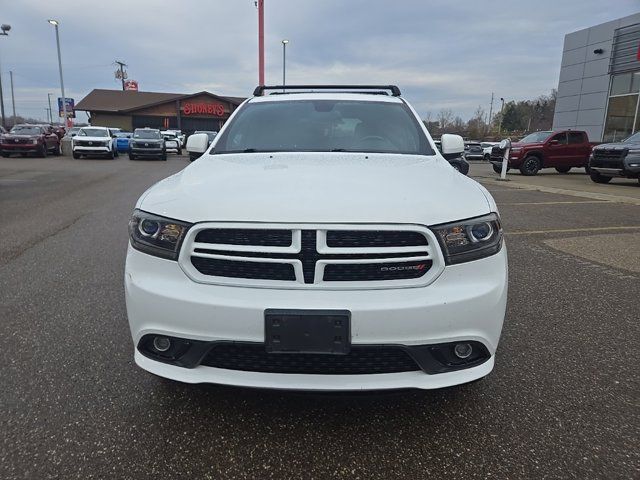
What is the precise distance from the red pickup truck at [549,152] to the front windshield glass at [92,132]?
19079mm

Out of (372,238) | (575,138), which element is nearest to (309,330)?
(372,238)

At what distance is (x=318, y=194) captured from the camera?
2.08 metres

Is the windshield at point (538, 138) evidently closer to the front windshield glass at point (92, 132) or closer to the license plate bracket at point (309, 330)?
the license plate bracket at point (309, 330)

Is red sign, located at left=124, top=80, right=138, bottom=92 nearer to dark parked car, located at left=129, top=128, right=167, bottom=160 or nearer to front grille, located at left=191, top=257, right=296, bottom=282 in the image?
dark parked car, located at left=129, top=128, right=167, bottom=160

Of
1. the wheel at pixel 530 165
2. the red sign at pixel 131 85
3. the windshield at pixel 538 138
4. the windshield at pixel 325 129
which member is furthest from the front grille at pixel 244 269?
the red sign at pixel 131 85

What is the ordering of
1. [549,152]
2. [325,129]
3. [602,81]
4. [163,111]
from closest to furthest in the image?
[325,129] < [549,152] < [602,81] < [163,111]

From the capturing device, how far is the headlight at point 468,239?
2.02 metres

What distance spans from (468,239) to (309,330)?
82cm

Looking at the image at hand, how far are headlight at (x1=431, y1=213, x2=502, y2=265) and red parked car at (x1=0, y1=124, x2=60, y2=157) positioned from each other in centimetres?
2472

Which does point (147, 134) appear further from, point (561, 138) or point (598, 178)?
point (598, 178)

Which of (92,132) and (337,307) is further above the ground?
(92,132)

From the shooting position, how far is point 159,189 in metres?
2.38

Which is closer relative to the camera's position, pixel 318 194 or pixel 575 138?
pixel 318 194

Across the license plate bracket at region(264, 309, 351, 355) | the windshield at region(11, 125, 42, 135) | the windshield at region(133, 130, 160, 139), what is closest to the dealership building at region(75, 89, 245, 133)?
the windshield at region(133, 130, 160, 139)
